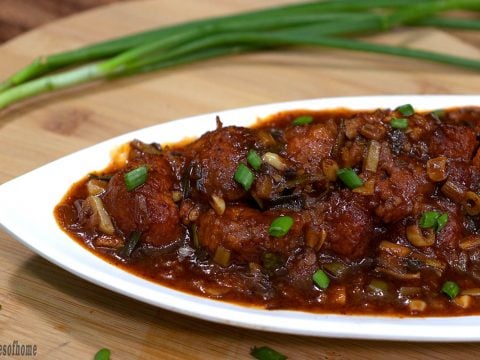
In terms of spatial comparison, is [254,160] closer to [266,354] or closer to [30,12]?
[266,354]

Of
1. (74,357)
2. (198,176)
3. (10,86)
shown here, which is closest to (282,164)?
(198,176)

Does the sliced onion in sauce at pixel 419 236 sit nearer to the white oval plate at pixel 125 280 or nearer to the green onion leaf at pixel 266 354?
the white oval plate at pixel 125 280

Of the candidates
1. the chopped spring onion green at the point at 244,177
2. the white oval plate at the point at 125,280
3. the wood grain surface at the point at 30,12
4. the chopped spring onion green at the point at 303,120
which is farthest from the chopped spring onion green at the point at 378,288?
the wood grain surface at the point at 30,12

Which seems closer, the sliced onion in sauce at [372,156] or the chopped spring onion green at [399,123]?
the sliced onion in sauce at [372,156]

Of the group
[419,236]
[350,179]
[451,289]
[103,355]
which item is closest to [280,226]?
[350,179]

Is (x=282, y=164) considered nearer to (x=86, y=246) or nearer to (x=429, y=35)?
(x=86, y=246)

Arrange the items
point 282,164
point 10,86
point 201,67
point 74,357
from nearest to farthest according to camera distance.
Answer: point 74,357 → point 282,164 → point 10,86 → point 201,67
